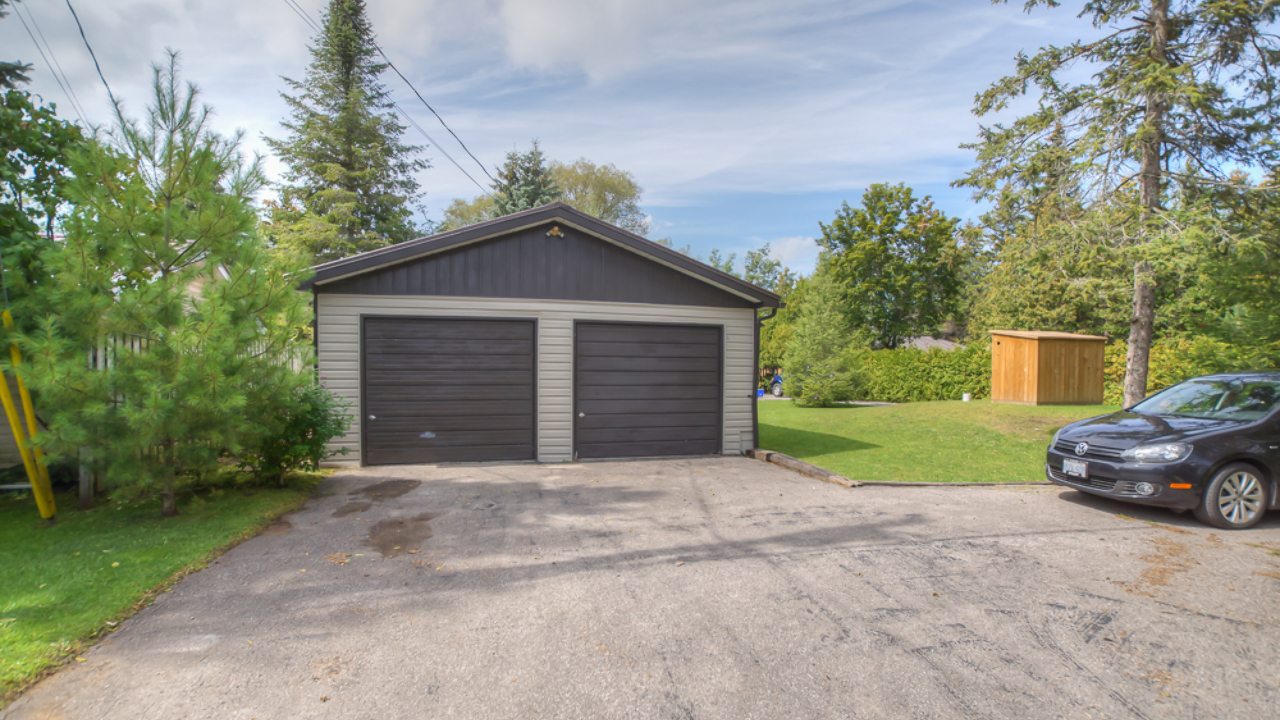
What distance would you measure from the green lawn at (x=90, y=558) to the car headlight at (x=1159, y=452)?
25.3ft

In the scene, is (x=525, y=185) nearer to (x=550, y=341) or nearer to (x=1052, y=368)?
(x=550, y=341)

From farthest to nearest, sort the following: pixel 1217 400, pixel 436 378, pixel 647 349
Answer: pixel 647 349 → pixel 436 378 → pixel 1217 400

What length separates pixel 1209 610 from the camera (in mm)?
3467

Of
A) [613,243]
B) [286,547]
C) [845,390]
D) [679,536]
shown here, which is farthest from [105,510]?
[845,390]

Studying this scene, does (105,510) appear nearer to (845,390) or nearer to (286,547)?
(286,547)

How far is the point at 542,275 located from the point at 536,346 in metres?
1.04

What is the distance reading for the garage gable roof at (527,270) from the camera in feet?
25.1

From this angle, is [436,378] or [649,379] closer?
[436,378]

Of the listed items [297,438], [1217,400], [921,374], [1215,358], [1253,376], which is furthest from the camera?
[921,374]

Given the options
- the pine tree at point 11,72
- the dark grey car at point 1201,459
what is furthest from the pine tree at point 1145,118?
the pine tree at point 11,72

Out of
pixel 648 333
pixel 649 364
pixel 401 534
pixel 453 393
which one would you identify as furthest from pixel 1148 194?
pixel 401 534

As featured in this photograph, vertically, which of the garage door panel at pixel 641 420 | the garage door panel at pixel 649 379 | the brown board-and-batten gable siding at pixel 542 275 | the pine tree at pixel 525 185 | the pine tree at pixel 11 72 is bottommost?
the garage door panel at pixel 641 420

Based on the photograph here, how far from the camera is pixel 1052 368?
16.5m

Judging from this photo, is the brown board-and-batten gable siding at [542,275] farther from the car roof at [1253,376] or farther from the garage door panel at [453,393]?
the car roof at [1253,376]
